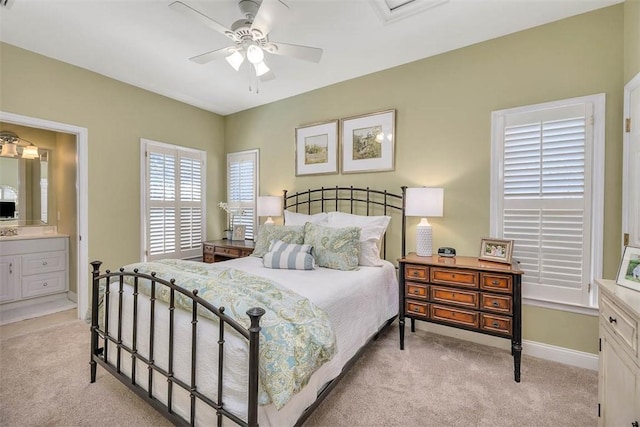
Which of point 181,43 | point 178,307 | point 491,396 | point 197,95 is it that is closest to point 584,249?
point 491,396

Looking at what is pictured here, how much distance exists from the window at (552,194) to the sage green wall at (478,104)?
0.26 ft

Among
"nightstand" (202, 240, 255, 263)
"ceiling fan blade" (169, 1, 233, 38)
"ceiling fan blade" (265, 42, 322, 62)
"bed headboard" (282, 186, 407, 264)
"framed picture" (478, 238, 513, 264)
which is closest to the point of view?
"ceiling fan blade" (169, 1, 233, 38)

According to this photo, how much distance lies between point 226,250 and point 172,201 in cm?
116

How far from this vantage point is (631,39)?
215 cm

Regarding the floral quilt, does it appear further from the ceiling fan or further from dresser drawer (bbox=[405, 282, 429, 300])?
the ceiling fan

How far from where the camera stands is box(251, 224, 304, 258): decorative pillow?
2.98 meters

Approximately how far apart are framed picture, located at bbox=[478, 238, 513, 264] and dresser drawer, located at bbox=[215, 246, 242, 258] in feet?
9.26

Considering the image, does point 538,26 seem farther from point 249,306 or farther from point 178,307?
point 178,307

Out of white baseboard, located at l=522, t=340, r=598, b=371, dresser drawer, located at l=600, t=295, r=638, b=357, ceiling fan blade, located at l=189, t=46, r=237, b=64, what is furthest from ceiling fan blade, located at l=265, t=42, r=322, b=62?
white baseboard, located at l=522, t=340, r=598, b=371

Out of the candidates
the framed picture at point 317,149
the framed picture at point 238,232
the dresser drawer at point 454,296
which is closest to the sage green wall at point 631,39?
the dresser drawer at point 454,296

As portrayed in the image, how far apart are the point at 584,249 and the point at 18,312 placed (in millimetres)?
6263

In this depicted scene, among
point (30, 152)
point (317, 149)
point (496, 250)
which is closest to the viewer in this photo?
point (496, 250)

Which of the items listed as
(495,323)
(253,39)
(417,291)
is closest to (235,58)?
(253,39)

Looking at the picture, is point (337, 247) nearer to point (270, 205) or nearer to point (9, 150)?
point (270, 205)
